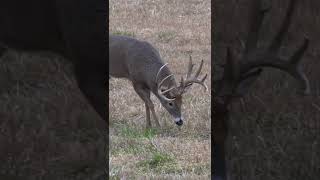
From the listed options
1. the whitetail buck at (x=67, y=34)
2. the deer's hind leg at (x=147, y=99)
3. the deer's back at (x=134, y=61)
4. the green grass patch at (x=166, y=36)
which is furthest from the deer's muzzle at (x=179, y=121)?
the green grass patch at (x=166, y=36)

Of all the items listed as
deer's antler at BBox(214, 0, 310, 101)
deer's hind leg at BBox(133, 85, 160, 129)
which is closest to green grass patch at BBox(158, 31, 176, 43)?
deer's hind leg at BBox(133, 85, 160, 129)

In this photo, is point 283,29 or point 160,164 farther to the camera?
point 160,164

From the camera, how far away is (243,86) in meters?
4.93

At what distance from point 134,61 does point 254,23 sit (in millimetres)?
4379

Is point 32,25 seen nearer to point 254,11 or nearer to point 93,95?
point 93,95

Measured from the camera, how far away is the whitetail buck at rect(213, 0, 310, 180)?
4887 millimetres

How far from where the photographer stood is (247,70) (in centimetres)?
496

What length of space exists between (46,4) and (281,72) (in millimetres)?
1434

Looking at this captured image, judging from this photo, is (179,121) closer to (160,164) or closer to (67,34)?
(160,164)

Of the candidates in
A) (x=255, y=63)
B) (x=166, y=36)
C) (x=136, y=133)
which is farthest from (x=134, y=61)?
(x=255, y=63)

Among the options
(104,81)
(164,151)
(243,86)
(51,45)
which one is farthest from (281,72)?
(164,151)

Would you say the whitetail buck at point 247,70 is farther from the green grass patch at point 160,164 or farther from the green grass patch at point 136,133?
the green grass patch at point 136,133

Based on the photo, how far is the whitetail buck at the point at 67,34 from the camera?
4.99 metres

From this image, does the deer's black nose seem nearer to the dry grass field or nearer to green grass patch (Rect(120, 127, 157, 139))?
the dry grass field
